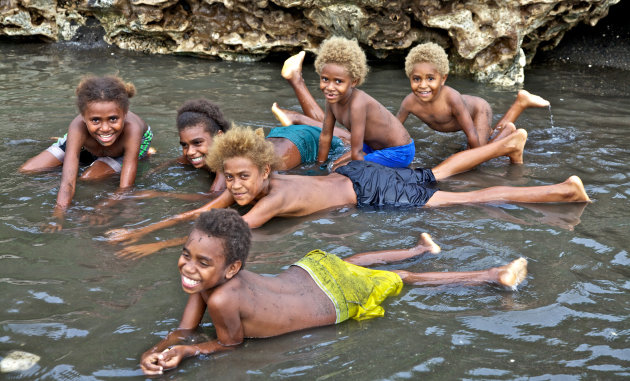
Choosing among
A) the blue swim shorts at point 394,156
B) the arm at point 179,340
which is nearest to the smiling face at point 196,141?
the blue swim shorts at point 394,156

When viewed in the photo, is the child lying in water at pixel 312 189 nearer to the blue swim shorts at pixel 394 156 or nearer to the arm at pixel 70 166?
the blue swim shorts at pixel 394 156

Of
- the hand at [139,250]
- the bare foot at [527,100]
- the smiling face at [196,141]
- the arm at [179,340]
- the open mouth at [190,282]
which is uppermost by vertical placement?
the bare foot at [527,100]

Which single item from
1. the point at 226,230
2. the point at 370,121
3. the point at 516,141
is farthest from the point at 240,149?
the point at 516,141

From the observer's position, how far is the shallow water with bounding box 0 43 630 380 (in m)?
3.25

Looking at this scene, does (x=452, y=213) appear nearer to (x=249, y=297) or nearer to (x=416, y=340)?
(x=416, y=340)

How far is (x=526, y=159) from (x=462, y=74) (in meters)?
2.62

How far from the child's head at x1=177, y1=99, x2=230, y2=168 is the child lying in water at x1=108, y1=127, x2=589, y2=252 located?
0.70 meters

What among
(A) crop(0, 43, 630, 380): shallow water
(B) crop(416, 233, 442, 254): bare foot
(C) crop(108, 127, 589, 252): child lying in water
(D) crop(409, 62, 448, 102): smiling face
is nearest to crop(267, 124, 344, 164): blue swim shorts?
(A) crop(0, 43, 630, 380): shallow water

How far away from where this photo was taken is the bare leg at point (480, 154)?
5.88m

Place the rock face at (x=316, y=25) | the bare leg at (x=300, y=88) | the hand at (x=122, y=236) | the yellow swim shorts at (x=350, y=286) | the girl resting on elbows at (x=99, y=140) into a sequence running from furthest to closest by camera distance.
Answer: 1. the rock face at (x=316, y=25)
2. the bare leg at (x=300, y=88)
3. the girl resting on elbows at (x=99, y=140)
4. the hand at (x=122, y=236)
5. the yellow swim shorts at (x=350, y=286)

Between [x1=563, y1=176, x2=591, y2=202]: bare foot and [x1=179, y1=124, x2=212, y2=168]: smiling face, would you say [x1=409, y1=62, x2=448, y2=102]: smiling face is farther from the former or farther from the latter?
[x1=179, y1=124, x2=212, y2=168]: smiling face

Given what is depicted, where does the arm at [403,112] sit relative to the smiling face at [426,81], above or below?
below

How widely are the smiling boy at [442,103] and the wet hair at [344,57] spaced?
0.62 m

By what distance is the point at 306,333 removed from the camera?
3508 mm
